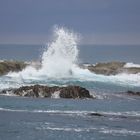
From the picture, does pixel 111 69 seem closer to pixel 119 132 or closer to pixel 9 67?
pixel 9 67

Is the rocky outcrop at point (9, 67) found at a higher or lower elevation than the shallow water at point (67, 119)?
higher

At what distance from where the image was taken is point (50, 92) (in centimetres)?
5412

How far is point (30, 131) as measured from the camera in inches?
1297

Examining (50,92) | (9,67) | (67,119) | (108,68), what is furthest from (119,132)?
(108,68)

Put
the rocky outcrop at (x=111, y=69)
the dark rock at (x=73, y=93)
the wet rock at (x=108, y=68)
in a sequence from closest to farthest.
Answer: the dark rock at (x=73, y=93) < the wet rock at (x=108, y=68) < the rocky outcrop at (x=111, y=69)

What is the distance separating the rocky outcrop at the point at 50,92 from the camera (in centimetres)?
5388

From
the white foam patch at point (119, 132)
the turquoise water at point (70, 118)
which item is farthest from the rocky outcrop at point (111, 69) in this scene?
the white foam patch at point (119, 132)

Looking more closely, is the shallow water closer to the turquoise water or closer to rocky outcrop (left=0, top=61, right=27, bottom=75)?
the turquoise water

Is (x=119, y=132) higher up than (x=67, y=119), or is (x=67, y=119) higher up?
(x=67, y=119)

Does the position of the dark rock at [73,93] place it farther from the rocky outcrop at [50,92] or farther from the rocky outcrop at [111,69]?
the rocky outcrop at [111,69]

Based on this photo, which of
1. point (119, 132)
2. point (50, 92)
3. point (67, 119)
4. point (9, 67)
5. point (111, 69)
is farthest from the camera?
point (111, 69)

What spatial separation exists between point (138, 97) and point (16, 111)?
63.5ft

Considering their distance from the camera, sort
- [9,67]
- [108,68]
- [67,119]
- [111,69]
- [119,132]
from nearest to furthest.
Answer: [119,132] < [67,119] < [9,67] < [111,69] < [108,68]

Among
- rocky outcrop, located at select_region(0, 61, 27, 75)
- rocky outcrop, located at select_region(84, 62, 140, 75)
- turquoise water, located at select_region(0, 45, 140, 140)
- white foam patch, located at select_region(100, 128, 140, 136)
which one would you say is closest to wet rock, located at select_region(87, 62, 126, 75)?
rocky outcrop, located at select_region(84, 62, 140, 75)
